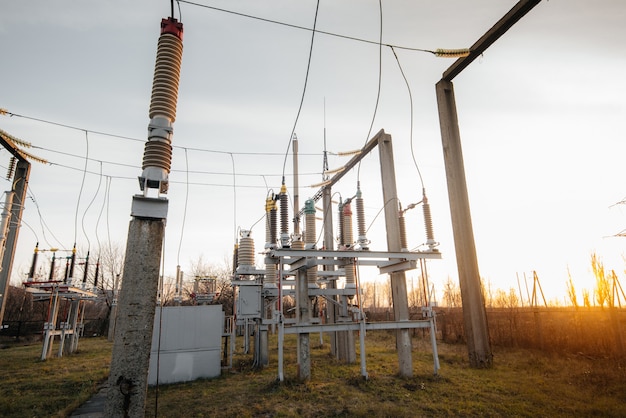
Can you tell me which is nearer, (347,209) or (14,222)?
(347,209)

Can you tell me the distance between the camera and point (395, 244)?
1020 cm

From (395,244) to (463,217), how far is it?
2236mm

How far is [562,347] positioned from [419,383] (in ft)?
30.2

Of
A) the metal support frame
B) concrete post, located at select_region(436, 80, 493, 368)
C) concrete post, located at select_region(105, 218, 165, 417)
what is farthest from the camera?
concrete post, located at select_region(436, 80, 493, 368)

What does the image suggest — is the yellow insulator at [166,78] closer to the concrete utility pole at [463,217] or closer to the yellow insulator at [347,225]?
the concrete utility pole at [463,217]

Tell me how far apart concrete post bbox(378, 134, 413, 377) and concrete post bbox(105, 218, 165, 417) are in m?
7.47

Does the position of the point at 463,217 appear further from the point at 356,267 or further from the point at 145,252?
the point at 145,252

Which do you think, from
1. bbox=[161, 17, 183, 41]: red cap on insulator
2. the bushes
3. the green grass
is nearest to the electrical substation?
bbox=[161, 17, 183, 41]: red cap on insulator

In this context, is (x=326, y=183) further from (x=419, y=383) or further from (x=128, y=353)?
(x=128, y=353)

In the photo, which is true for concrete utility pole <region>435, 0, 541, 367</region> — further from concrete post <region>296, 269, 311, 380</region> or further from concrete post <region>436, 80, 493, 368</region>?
concrete post <region>296, 269, 311, 380</region>

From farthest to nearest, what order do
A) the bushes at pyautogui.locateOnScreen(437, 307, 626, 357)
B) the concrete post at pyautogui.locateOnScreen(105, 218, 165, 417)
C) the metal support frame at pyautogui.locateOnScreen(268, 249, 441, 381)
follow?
the bushes at pyautogui.locateOnScreen(437, 307, 626, 357), the metal support frame at pyautogui.locateOnScreen(268, 249, 441, 381), the concrete post at pyautogui.locateOnScreen(105, 218, 165, 417)

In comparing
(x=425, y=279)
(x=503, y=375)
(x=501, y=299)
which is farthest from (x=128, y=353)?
(x=501, y=299)

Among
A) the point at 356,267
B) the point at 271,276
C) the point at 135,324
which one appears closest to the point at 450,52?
the point at 356,267

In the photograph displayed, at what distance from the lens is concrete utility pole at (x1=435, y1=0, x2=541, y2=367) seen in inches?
385
